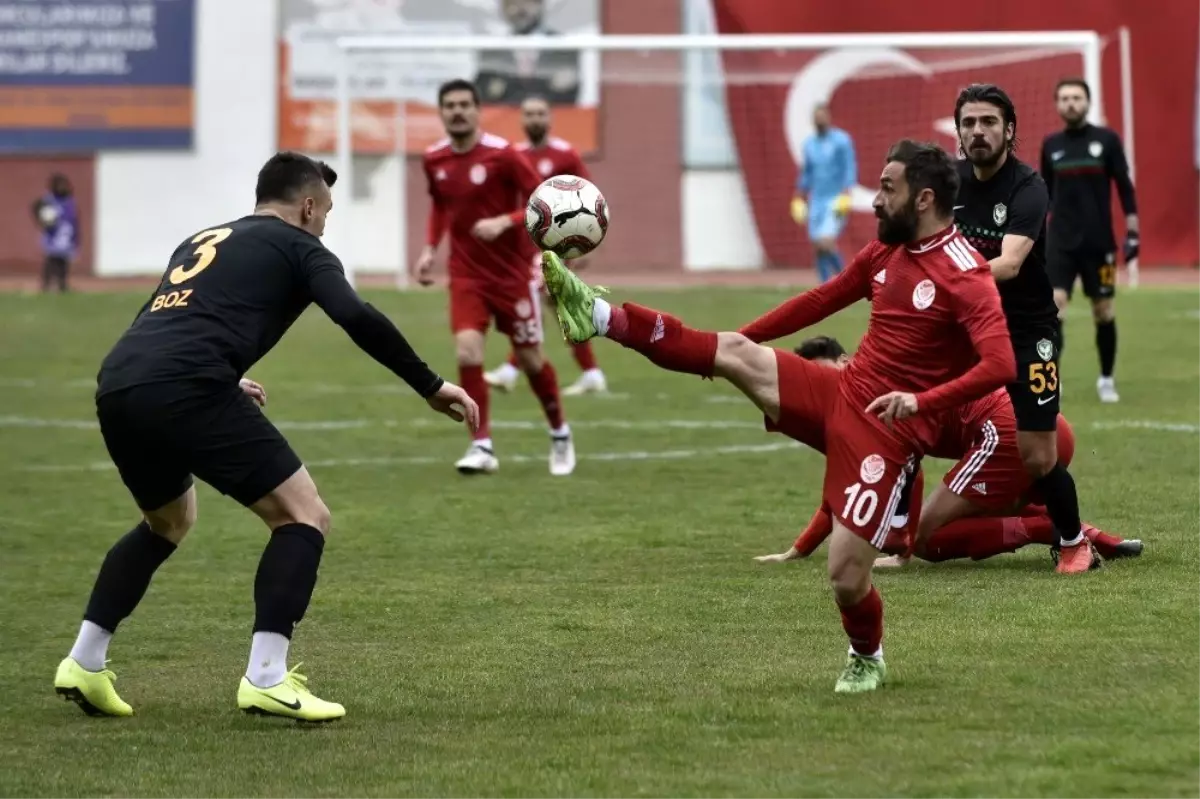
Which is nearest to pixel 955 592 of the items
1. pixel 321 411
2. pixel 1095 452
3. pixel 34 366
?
pixel 1095 452

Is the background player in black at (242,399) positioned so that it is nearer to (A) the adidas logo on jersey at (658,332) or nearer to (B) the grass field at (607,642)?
(B) the grass field at (607,642)

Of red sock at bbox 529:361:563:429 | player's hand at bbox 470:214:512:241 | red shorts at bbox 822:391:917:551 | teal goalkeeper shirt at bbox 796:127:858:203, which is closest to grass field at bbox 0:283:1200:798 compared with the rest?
red sock at bbox 529:361:563:429

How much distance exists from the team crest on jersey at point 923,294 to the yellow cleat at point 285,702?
2.42m

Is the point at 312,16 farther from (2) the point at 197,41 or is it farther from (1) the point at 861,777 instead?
(1) the point at 861,777

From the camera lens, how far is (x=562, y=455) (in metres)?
13.5

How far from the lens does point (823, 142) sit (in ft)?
91.9

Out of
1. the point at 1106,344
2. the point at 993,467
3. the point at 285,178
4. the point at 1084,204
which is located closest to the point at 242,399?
the point at 285,178

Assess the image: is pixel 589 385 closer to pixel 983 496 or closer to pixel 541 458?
pixel 541 458

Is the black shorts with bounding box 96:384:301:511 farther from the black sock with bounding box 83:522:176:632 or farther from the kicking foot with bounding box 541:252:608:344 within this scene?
the kicking foot with bounding box 541:252:608:344

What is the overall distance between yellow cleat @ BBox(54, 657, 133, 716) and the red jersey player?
6.44 metres

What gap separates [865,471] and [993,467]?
248 cm

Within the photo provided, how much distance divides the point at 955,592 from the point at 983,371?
2231mm

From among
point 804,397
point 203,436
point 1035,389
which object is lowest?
point 1035,389

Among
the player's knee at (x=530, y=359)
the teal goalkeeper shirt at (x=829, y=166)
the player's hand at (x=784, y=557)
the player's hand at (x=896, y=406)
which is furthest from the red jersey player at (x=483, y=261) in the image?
the teal goalkeeper shirt at (x=829, y=166)
